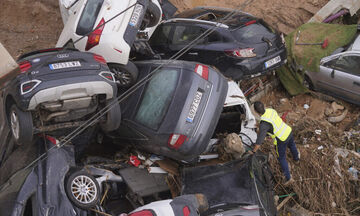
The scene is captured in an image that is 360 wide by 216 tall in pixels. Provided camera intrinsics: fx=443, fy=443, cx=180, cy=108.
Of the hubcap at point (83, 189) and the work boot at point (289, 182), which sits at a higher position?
the hubcap at point (83, 189)

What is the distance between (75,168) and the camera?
18.9 ft

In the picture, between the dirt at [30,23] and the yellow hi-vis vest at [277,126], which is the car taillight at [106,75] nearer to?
the yellow hi-vis vest at [277,126]

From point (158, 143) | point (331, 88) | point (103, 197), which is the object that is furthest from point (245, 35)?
point (103, 197)

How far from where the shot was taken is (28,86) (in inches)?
233

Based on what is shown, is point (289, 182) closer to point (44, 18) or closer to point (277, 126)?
point (277, 126)

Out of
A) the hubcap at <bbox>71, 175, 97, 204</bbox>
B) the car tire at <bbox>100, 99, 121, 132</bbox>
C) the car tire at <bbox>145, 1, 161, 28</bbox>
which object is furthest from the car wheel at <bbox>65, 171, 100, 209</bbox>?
the car tire at <bbox>145, 1, 161, 28</bbox>

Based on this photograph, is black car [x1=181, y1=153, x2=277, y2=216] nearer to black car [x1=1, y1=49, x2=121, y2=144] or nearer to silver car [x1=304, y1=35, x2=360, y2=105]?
black car [x1=1, y1=49, x2=121, y2=144]

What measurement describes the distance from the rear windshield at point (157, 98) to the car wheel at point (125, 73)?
483 millimetres

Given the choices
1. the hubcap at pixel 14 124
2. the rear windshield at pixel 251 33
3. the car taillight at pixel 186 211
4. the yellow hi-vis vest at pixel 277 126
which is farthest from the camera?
the rear windshield at pixel 251 33

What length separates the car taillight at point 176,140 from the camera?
254 inches

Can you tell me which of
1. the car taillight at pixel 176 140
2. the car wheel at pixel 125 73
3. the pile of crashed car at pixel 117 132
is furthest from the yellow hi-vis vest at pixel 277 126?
the car wheel at pixel 125 73

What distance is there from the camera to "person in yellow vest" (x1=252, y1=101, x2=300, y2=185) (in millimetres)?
6969

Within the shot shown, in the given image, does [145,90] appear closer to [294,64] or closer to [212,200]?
[212,200]

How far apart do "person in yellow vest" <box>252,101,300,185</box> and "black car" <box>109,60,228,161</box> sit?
29.4 inches
